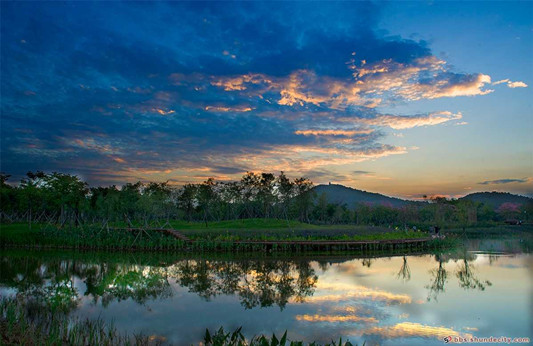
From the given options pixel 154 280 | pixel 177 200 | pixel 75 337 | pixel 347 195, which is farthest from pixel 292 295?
pixel 347 195

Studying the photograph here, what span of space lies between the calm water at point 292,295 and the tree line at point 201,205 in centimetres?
2138

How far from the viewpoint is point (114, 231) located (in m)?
33.6

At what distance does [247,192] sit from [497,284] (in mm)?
51411

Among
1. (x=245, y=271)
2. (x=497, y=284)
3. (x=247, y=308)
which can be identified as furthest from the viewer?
(x=245, y=271)

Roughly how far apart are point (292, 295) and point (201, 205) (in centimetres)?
5347

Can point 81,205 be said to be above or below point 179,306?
above

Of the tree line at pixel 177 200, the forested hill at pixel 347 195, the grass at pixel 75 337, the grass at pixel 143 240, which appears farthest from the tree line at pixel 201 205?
the forested hill at pixel 347 195

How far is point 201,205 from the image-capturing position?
66938mm

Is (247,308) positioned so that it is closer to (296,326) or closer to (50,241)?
(296,326)

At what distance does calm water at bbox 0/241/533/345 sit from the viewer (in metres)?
10.8

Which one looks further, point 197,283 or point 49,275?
point 49,275

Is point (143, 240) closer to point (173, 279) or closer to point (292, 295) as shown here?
point (173, 279)

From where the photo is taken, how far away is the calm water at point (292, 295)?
10820 millimetres

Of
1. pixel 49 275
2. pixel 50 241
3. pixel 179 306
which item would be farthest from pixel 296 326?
pixel 50 241
